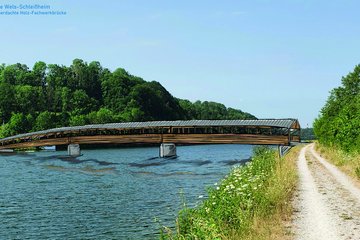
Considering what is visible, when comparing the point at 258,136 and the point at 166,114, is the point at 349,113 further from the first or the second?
the point at 166,114

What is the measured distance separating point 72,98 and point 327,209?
124 meters

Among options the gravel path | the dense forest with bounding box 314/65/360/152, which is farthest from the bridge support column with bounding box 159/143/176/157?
the gravel path

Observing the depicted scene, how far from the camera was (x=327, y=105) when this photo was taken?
5800 cm

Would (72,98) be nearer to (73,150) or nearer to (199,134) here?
(73,150)

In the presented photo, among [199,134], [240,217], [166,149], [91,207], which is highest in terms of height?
[199,134]

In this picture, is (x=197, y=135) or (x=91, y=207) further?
(x=197, y=135)

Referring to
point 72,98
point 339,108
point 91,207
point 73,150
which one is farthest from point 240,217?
point 72,98

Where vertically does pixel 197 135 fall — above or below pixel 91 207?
above

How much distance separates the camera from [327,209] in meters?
13.5

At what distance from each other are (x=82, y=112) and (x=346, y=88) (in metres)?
88.5

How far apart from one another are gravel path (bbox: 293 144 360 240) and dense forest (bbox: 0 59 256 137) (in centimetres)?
9902

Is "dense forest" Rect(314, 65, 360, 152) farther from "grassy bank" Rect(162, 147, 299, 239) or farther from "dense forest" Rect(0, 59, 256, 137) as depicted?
"dense forest" Rect(0, 59, 256, 137)

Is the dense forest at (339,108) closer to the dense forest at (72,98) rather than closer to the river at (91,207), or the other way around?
the river at (91,207)

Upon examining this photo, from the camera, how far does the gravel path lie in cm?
1056
